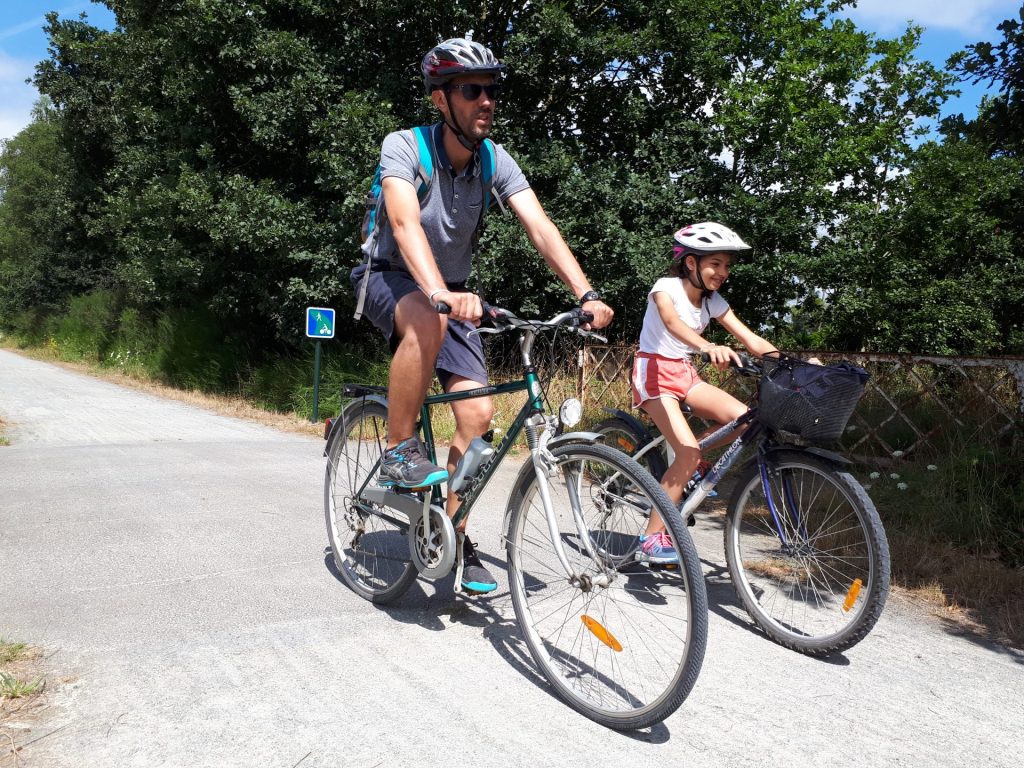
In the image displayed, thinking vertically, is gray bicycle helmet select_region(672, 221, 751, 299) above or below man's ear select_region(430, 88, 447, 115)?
below

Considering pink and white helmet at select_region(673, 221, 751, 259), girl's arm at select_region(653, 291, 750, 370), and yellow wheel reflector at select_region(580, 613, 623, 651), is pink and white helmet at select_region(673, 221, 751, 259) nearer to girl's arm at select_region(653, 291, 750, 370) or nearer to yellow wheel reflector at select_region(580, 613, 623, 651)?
girl's arm at select_region(653, 291, 750, 370)

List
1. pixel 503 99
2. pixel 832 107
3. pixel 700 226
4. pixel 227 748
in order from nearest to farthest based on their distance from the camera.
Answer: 1. pixel 227 748
2. pixel 700 226
3. pixel 503 99
4. pixel 832 107

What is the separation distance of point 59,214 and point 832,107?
25901mm

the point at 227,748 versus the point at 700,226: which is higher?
the point at 700,226

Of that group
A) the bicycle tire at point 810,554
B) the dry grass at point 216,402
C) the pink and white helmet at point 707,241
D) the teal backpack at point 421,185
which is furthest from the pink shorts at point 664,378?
the dry grass at point 216,402

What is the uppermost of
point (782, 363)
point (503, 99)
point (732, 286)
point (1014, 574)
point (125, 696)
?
point (503, 99)

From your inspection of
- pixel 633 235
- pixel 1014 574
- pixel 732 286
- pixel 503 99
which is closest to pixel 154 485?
pixel 1014 574

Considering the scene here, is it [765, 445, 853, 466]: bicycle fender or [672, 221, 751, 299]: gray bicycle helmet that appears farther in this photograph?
[672, 221, 751, 299]: gray bicycle helmet

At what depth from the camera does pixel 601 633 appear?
2986mm

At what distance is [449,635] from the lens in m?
3.42

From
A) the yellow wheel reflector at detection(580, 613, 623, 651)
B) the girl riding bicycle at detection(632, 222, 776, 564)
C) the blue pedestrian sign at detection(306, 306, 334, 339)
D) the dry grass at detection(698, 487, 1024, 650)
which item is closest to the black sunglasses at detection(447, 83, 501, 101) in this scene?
the girl riding bicycle at detection(632, 222, 776, 564)

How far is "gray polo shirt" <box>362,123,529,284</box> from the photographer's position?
3330mm

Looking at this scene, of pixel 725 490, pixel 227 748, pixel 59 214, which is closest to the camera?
pixel 227 748

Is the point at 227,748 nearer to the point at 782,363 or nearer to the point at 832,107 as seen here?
the point at 782,363
